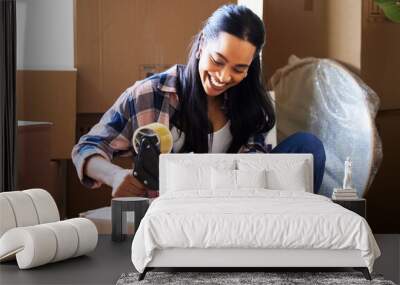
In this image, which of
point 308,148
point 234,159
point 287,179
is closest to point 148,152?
point 234,159

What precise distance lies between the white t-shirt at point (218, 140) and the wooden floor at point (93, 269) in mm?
934

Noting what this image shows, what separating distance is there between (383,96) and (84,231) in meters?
2.74

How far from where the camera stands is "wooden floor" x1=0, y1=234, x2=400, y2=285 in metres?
4.43

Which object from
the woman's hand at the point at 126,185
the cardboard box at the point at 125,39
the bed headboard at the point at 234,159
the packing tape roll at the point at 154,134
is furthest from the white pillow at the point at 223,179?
the cardboard box at the point at 125,39

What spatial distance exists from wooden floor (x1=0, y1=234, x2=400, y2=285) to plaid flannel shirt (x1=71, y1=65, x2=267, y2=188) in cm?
82

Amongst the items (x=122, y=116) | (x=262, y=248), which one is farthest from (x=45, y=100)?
(x=262, y=248)

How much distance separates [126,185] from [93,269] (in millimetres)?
1327

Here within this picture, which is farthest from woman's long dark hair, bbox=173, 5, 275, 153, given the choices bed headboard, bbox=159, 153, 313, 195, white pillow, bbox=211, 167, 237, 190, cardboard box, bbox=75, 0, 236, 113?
white pillow, bbox=211, 167, 237, 190

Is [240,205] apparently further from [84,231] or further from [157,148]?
[157,148]

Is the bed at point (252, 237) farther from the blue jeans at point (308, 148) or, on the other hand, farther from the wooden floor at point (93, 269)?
the blue jeans at point (308, 148)

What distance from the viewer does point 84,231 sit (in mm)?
5016

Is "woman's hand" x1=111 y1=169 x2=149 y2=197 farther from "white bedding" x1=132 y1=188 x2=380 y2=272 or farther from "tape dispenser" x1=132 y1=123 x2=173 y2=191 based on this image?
"white bedding" x1=132 y1=188 x2=380 y2=272

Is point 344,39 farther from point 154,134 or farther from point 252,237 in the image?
point 252,237

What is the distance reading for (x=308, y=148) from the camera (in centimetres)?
611
